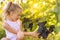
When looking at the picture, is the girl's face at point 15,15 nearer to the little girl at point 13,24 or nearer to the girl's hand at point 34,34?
the little girl at point 13,24

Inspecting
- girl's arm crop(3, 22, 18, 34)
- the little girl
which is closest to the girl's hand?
the little girl

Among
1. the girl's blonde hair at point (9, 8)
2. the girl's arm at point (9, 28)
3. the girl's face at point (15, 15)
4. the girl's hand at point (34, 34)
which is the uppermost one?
the girl's blonde hair at point (9, 8)

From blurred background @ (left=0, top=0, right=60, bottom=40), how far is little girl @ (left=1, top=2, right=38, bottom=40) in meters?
0.03

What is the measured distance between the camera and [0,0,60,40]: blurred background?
1.92 m

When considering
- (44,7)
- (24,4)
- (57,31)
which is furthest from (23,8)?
(57,31)

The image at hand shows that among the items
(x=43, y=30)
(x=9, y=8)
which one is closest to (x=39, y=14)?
(x=43, y=30)

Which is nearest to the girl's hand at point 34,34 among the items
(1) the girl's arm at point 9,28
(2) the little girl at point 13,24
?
(2) the little girl at point 13,24

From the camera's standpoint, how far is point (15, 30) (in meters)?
1.93

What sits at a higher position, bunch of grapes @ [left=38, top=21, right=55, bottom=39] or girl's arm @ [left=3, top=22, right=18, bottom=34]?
girl's arm @ [left=3, top=22, right=18, bottom=34]

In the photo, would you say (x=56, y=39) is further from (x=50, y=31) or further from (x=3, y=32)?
(x=3, y=32)

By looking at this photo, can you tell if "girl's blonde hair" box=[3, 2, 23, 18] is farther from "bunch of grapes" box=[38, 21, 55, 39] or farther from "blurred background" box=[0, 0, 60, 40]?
"bunch of grapes" box=[38, 21, 55, 39]

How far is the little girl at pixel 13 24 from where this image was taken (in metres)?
1.92

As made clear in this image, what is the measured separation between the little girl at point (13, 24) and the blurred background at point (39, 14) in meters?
0.03

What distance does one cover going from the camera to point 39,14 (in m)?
1.93
